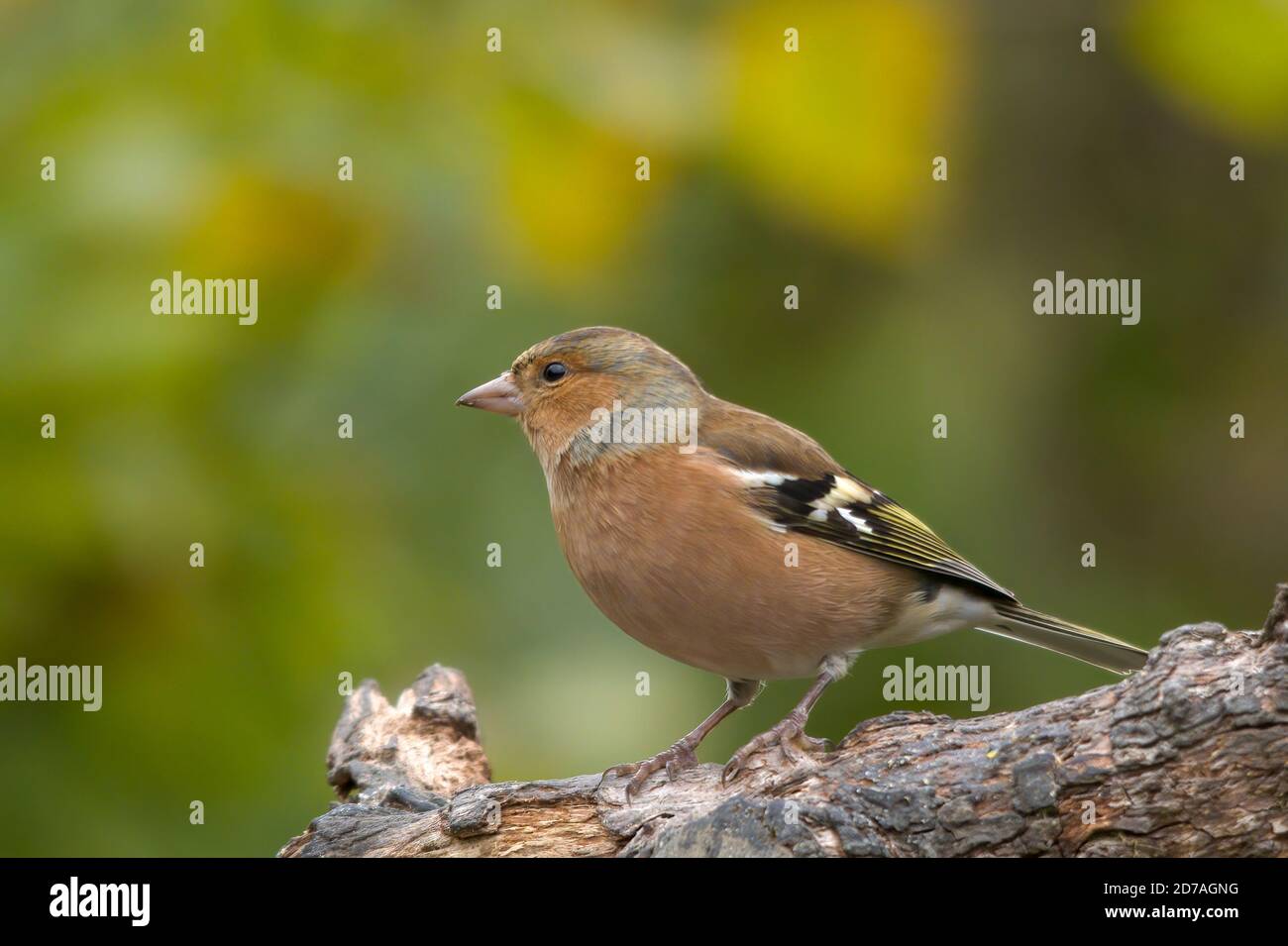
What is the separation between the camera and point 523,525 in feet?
17.9

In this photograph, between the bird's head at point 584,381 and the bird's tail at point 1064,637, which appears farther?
the bird's head at point 584,381

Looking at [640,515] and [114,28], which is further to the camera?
[640,515]

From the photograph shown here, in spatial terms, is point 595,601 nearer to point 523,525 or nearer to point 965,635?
point 523,525

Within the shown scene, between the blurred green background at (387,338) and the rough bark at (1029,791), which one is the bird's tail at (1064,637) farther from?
the rough bark at (1029,791)

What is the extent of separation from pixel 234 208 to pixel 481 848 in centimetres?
235

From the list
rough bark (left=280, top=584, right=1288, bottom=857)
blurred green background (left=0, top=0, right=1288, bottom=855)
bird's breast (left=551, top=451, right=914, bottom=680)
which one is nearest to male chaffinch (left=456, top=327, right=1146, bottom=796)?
bird's breast (left=551, top=451, right=914, bottom=680)

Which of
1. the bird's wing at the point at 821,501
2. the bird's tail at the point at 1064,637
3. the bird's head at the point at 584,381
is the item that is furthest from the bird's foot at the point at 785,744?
the bird's head at the point at 584,381

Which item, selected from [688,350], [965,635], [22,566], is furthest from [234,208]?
[965,635]

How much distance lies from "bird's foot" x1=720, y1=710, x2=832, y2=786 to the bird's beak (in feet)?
5.65

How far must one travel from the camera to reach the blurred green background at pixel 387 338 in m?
4.55

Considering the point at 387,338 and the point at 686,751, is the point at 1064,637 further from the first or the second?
the point at 387,338

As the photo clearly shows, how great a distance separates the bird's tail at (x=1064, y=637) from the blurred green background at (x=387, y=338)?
1.27 ft

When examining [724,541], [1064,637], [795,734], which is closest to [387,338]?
[724,541]

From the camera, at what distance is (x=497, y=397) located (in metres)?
5.83
